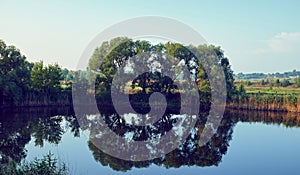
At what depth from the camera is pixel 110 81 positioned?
83.8 ft

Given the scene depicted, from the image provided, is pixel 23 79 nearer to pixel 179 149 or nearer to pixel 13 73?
pixel 13 73

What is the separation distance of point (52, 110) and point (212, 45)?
13986 millimetres

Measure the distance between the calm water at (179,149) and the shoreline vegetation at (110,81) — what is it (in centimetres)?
414

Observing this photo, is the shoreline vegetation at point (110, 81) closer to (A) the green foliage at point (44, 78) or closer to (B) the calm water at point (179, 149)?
(A) the green foliage at point (44, 78)

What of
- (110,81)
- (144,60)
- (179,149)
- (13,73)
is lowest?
(179,149)

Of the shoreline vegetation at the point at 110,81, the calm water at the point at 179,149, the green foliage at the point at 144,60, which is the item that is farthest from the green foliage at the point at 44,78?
the calm water at the point at 179,149

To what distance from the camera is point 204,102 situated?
25938 millimetres

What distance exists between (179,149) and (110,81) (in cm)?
1472

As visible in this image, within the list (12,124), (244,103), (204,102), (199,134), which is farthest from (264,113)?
(12,124)

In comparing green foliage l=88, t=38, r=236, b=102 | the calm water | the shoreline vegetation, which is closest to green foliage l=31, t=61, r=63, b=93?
the shoreline vegetation

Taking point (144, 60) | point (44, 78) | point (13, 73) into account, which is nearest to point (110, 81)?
point (144, 60)

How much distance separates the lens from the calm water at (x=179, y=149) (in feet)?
31.3

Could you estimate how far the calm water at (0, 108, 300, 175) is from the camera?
9.55m

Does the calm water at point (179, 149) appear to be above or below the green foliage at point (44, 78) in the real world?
below
